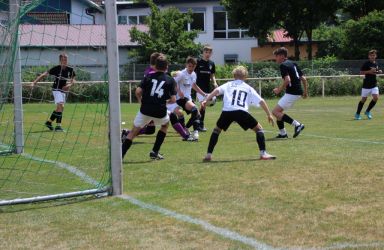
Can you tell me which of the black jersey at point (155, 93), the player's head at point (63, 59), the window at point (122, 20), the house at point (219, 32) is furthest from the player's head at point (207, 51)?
the window at point (122, 20)

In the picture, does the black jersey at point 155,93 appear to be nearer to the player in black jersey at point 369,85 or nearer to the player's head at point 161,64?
the player's head at point 161,64

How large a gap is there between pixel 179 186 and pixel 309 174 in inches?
73.4

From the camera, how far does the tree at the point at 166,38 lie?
144 ft

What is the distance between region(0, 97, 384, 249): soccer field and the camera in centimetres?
594

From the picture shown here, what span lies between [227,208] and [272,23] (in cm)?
4143

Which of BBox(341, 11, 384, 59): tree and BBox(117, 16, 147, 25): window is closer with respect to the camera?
BBox(341, 11, 384, 59): tree

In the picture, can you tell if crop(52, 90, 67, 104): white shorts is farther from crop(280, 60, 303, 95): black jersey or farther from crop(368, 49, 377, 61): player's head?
crop(368, 49, 377, 61): player's head

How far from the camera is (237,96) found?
35.9 ft

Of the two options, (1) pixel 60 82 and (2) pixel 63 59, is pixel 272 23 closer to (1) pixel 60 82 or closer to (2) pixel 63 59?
(1) pixel 60 82

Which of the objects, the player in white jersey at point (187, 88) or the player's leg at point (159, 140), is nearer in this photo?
the player's leg at point (159, 140)

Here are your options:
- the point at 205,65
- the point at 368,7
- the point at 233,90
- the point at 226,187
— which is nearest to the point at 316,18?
the point at 368,7

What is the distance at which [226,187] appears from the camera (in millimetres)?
8336

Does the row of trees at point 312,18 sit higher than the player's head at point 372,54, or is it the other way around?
the row of trees at point 312,18

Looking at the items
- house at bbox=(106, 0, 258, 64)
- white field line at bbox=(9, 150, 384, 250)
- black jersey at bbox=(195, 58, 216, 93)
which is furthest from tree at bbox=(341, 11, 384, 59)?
white field line at bbox=(9, 150, 384, 250)
